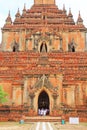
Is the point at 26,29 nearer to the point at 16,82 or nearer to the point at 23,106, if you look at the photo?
the point at 16,82

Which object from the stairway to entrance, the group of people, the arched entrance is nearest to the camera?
the stairway to entrance

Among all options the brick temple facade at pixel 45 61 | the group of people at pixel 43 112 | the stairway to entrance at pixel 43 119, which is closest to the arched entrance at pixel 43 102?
the brick temple facade at pixel 45 61

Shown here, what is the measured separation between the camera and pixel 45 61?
103 ft

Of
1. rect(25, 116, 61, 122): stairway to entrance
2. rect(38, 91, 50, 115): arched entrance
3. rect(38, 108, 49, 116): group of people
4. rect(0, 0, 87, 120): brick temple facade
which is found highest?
rect(0, 0, 87, 120): brick temple facade

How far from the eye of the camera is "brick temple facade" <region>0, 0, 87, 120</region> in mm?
27797

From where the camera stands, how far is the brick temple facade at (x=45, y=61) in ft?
91.2

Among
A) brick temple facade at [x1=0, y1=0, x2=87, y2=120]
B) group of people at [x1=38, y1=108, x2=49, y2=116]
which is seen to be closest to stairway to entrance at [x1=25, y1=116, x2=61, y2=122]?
brick temple facade at [x1=0, y1=0, x2=87, y2=120]

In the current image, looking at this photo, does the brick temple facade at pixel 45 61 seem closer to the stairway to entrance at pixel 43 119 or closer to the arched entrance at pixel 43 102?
the arched entrance at pixel 43 102

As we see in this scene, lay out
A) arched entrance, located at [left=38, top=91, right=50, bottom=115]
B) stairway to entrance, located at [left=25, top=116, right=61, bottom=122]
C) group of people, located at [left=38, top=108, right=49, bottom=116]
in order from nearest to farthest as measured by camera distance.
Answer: stairway to entrance, located at [left=25, top=116, right=61, bottom=122]
group of people, located at [left=38, top=108, right=49, bottom=116]
arched entrance, located at [left=38, top=91, right=50, bottom=115]

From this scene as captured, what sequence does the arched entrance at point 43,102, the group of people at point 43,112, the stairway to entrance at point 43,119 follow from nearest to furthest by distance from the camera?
1. the stairway to entrance at point 43,119
2. the group of people at point 43,112
3. the arched entrance at point 43,102

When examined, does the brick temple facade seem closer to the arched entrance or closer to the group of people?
the arched entrance

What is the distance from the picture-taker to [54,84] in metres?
28.4

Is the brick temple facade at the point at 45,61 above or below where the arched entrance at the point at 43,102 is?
above

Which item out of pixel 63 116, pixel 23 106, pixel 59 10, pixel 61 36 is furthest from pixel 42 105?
pixel 59 10
